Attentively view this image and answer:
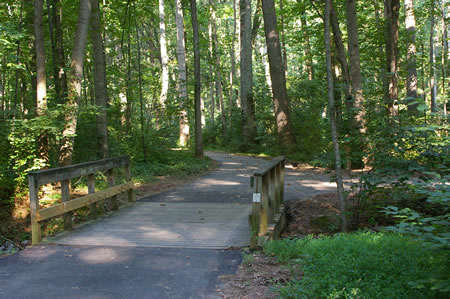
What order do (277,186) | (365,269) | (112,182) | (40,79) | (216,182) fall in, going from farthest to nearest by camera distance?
1. (216,182)
2. (40,79)
3. (112,182)
4. (277,186)
5. (365,269)

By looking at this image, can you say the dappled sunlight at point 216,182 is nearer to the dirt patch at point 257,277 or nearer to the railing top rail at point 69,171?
the railing top rail at point 69,171

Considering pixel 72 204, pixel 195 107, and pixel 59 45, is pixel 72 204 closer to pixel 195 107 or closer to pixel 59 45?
pixel 59 45

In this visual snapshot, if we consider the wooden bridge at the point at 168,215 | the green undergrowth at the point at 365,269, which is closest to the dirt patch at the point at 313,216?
the wooden bridge at the point at 168,215

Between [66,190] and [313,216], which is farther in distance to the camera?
[313,216]

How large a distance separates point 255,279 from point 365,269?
124 centimetres

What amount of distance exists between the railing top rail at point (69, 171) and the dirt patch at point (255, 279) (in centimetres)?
351

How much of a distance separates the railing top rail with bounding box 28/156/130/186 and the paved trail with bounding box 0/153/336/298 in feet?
3.35

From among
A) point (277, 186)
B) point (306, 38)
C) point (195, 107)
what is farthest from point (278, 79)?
point (277, 186)

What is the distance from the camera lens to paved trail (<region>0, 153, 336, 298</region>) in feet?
14.7

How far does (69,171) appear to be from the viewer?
23.4 ft

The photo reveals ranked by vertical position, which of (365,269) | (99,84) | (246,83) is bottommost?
(365,269)

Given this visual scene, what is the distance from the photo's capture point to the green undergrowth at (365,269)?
3.60 m

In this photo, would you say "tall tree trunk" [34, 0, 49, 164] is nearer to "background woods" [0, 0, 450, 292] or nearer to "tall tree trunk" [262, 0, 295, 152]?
"background woods" [0, 0, 450, 292]

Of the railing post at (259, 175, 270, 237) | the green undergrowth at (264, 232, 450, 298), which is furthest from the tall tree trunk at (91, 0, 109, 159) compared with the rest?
the green undergrowth at (264, 232, 450, 298)
